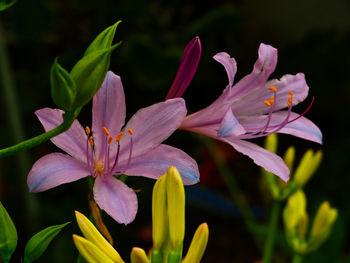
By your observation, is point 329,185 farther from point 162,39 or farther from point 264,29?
point 264,29

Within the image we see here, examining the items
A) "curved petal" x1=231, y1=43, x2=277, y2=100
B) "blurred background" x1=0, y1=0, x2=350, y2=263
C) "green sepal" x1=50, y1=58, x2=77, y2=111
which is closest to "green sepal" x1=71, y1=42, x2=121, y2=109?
"green sepal" x1=50, y1=58, x2=77, y2=111

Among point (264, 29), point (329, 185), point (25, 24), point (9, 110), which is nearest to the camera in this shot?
point (9, 110)

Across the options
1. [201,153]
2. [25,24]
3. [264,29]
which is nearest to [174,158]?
[25,24]

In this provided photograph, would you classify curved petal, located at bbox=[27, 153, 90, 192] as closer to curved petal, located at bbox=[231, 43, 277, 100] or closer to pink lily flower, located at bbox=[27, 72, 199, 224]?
pink lily flower, located at bbox=[27, 72, 199, 224]

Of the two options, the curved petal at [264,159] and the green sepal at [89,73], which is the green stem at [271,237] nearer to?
the curved petal at [264,159]

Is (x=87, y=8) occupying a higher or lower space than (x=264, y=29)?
higher

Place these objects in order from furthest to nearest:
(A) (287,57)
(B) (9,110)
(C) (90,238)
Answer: (A) (287,57), (B) (9,110), (C) (90,238)
